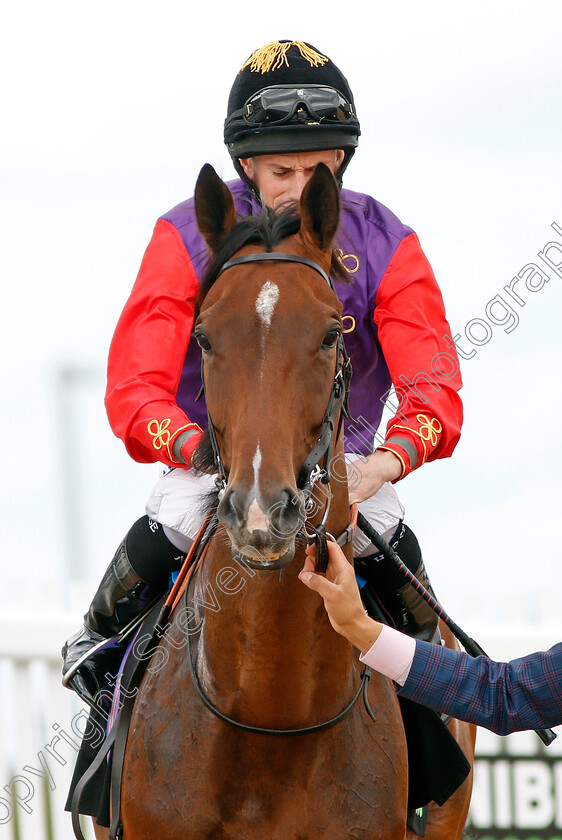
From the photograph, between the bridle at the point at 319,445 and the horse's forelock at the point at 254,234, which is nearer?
the bridle at the point at 319,445

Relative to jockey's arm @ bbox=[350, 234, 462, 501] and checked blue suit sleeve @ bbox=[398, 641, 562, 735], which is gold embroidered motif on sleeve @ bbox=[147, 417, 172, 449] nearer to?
jockey's arm @ bbox=[350, 234, 462, 501]

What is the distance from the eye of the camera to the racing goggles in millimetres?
3262

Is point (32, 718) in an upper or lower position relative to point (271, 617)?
lower

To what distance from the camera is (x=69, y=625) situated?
18.1 feet

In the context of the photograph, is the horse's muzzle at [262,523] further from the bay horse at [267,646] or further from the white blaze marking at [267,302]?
the white blaze marking at [267,302]

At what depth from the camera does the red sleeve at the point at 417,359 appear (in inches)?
122

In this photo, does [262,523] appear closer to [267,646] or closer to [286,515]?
[286,515]

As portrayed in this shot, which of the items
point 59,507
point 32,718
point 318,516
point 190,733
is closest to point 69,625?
point 32,718

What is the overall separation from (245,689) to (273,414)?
2.53 feet

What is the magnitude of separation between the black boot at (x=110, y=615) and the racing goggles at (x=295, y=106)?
1.54 meters

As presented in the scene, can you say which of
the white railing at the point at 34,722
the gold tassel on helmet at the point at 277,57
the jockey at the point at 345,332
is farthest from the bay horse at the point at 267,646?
the white railing at the point at 34,722

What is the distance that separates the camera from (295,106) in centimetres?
325

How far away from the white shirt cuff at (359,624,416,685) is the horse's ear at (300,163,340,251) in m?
1.06

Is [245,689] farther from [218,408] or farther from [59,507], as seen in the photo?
[59,507]
